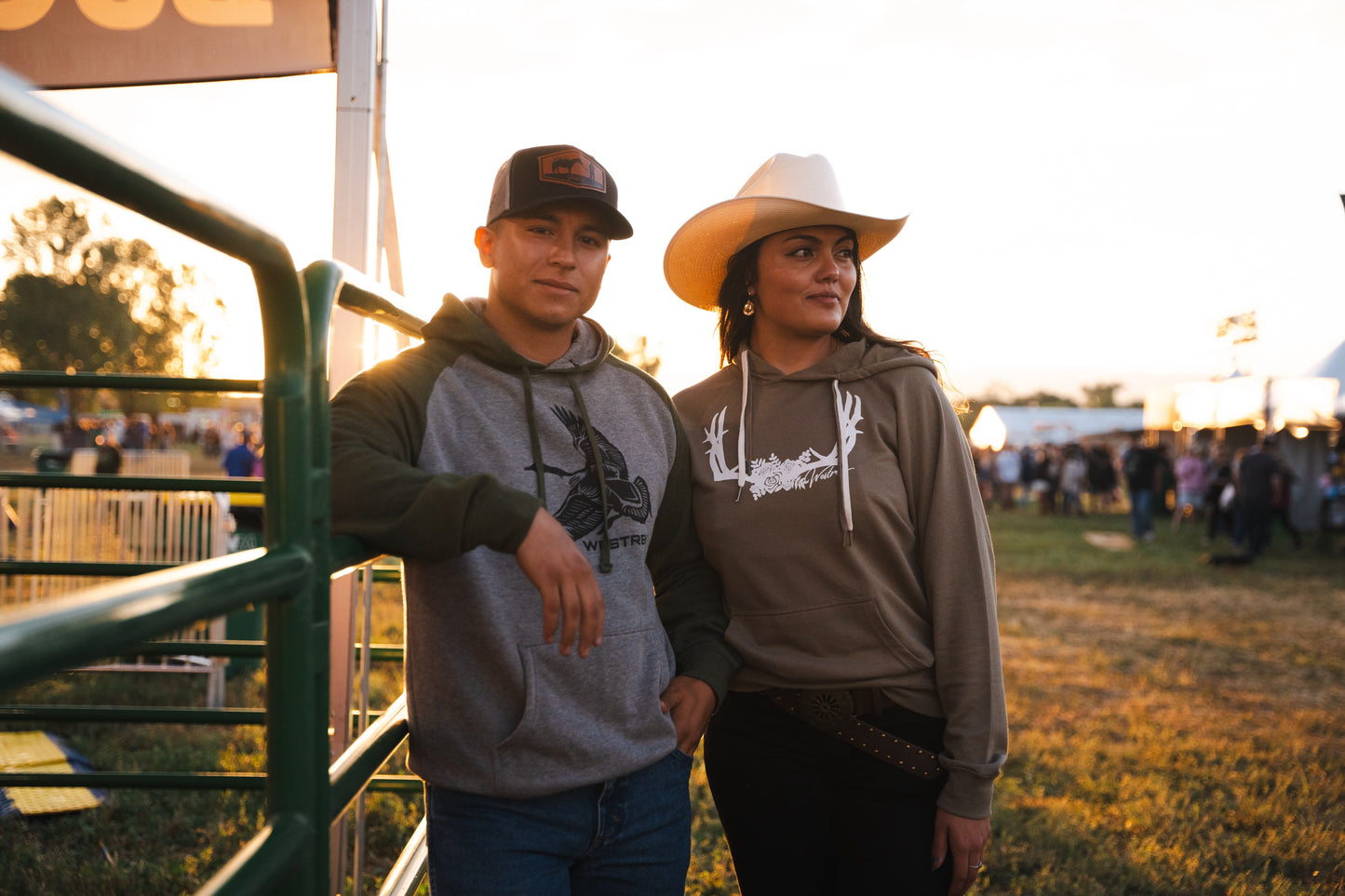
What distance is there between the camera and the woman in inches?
77.3

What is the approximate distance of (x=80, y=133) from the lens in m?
0.68

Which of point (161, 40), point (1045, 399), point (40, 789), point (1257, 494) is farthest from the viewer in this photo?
point (1045, 399)

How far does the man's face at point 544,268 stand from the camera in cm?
180

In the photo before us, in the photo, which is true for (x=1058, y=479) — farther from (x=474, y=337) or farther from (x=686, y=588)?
(x=474, y=337)

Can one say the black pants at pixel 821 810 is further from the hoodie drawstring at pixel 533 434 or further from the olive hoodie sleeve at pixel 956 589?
the hoodie drawstring at pixel 533 434

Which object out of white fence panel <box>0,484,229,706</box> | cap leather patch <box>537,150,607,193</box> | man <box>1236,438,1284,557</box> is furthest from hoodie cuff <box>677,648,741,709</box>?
man <box>1236,438,1284,557</box>

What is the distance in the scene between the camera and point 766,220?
7.60 ft

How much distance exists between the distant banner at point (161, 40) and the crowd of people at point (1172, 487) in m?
14.4

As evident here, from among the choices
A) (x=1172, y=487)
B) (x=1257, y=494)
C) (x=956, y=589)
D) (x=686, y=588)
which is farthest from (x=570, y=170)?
(x=1172, y=487)

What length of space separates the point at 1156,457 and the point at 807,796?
17.9 m

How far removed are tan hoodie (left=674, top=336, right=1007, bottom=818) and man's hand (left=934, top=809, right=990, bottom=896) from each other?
0.10 ft

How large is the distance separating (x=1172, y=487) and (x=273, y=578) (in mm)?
26034

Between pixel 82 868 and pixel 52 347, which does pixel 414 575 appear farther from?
pixel 52 347

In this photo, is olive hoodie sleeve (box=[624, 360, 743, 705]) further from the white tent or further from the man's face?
the white tent
